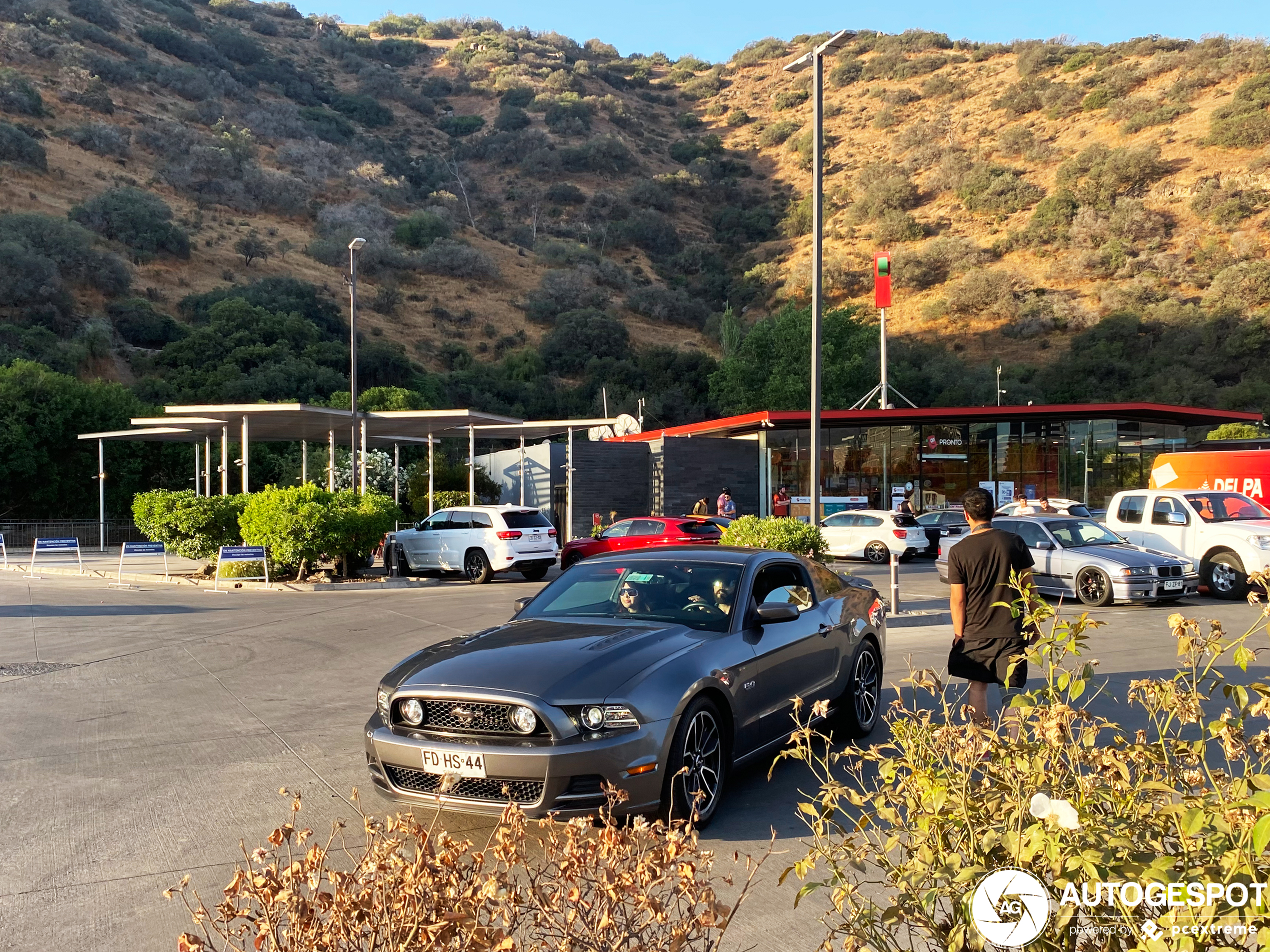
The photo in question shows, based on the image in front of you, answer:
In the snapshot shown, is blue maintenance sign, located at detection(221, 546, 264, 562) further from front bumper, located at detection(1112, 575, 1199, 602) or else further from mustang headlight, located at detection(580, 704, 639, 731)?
mustang headlight, located at detection(580, 704, 639, 731)

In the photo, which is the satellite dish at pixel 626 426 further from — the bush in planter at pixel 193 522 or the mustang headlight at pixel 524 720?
the mustang headlight at pixel 524 720

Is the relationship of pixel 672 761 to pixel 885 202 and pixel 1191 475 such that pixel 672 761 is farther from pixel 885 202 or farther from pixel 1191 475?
pixel 885 202

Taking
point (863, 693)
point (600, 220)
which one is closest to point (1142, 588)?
point (863, 693)

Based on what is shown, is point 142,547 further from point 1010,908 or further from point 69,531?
point 1010,908

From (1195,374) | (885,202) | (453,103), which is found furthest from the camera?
(453,103)

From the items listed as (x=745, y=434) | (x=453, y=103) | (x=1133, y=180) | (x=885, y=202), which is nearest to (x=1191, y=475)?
(x=745, y=434)

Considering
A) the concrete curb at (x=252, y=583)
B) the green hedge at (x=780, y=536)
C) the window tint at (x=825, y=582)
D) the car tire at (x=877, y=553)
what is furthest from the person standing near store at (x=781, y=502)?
the window tint at (x=825, y=582)

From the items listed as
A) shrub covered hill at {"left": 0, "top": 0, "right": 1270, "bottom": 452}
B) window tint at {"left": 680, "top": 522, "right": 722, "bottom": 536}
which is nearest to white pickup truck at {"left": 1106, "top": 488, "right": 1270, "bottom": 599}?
window tint at {"left": 680, "top": 522, "right": 722, "bottom": 536}

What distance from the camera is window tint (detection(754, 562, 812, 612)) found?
22.9 ft

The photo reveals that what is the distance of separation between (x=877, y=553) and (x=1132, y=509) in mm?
8036

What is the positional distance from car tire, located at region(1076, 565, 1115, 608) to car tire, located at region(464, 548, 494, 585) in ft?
37.2

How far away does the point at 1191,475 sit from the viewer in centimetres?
2291

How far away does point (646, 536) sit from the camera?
75.6 ft

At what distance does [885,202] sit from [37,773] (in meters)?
82.2
